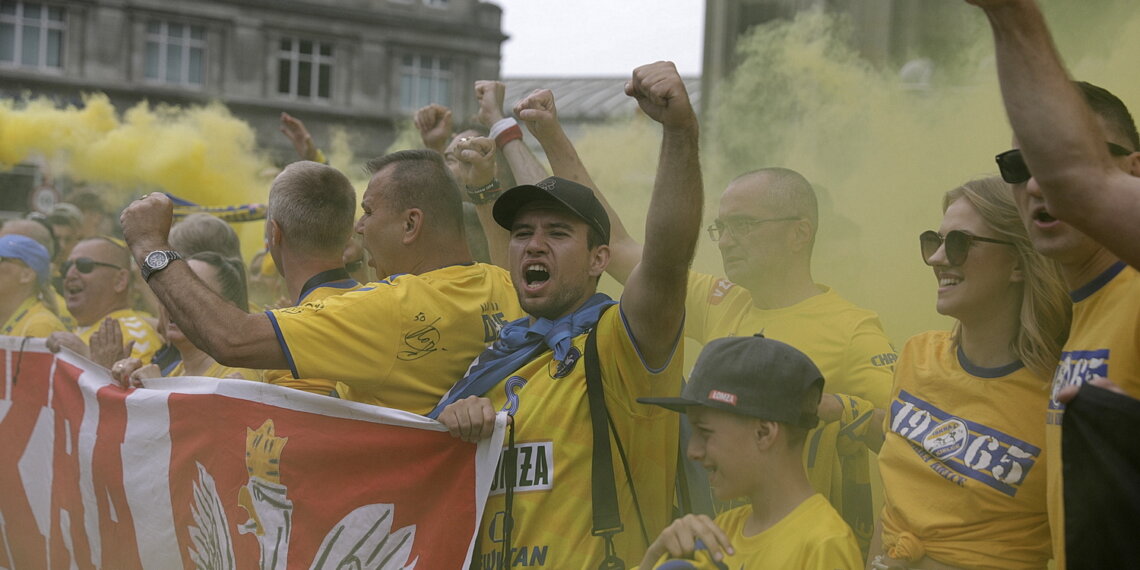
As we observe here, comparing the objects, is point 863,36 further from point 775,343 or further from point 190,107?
point 190,107

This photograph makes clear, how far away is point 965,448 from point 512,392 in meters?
1.20

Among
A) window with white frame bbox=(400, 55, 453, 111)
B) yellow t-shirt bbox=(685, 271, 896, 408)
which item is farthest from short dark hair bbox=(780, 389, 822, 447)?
window with white frame bbox=(400, 55, 453, 111)

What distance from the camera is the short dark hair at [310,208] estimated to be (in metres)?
4.02

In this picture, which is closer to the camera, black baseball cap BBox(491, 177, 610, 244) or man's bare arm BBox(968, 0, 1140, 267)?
man's bare arm BBox(968, 0, 1140, 267)

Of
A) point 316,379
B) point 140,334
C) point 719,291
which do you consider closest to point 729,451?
point 719,291

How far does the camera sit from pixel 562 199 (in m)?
3.17

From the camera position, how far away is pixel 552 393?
3.10 metres

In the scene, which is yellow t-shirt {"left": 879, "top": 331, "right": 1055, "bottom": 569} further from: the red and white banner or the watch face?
the watch face

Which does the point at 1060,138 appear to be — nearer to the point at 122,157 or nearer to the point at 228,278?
the point at 228,278

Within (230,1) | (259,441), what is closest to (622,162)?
(259,441)

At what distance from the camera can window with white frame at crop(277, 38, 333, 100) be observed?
3259cm

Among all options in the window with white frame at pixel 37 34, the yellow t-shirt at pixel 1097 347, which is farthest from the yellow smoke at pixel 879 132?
the window with white frame at pixel 37 34
